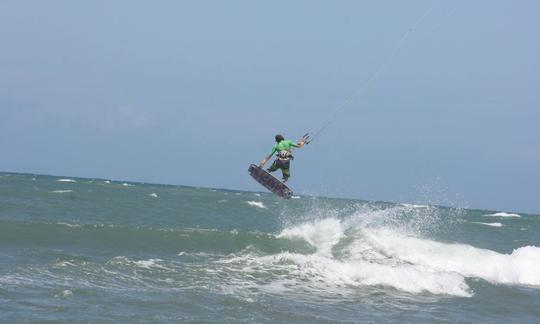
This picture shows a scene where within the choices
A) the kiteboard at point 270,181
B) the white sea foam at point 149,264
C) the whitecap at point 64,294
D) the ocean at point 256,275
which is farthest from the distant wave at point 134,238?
the whitecap at point 64,294

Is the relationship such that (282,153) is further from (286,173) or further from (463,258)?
(463,258)

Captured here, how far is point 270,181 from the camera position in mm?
19156

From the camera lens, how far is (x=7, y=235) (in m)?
22.9

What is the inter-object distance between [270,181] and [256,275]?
2894 mm

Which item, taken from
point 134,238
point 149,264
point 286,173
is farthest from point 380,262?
point 134,238

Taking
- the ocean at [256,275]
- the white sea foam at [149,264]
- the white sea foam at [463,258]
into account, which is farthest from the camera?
the white sea foam at [463,258]

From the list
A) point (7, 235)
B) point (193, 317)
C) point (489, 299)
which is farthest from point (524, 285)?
point (7, 235)

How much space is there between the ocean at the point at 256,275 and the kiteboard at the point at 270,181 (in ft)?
7.10

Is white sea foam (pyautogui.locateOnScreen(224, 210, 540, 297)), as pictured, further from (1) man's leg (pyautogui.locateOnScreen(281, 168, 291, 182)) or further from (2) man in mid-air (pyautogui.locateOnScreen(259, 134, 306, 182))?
(2) man in mid-air (pyautogui.locateOnScreen(259, 134, 306, 182))

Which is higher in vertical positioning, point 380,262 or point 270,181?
point 270,181

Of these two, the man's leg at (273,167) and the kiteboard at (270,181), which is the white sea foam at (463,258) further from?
the man's leg at (273,167)

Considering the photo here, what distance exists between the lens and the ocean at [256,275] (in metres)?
13.0

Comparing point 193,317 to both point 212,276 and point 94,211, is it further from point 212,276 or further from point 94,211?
point 94,211

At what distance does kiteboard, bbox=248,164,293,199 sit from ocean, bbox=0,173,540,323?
216 cm
